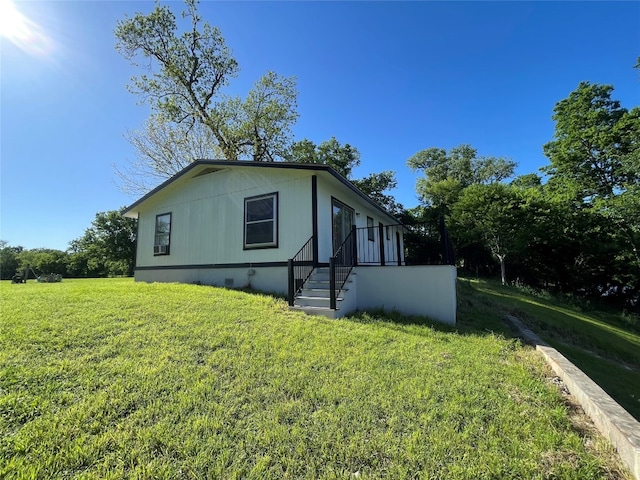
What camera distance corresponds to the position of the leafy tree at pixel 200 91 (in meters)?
17.5

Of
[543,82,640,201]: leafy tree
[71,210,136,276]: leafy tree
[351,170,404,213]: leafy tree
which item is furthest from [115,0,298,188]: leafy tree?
[71,210,136,276]: leafy tree

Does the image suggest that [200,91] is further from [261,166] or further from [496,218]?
[496,218]

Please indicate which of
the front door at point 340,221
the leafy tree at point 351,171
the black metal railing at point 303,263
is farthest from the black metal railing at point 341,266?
the leafy tree at point 351,171

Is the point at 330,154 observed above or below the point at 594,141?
above

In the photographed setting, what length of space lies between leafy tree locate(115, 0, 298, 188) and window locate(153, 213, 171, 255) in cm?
850

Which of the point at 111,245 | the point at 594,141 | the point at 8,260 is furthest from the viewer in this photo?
Result: the point at 8,260

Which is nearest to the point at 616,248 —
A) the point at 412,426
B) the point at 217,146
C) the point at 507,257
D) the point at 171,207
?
the point at 507,257

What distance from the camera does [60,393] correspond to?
2734 mm

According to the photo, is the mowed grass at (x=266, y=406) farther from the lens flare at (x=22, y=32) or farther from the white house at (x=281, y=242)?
the lens flare at (x=22, y=32)

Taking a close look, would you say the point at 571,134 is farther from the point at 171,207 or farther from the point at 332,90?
the point at 171,207

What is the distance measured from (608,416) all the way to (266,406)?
2.98 metres

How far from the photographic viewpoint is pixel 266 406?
2758mm

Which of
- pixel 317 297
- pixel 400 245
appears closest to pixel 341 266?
pixel 317 297

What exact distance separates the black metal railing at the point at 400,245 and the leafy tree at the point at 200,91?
10638 mm
